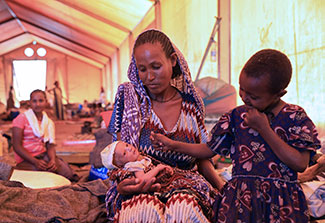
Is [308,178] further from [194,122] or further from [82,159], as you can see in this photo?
[82,159]

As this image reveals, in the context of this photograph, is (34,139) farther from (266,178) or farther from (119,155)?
(266,178)

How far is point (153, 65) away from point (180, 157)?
1.74 feet

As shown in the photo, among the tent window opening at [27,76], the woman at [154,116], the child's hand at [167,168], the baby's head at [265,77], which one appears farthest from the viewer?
the tent window opening at [27,76]

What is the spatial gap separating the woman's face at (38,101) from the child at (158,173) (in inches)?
88.1

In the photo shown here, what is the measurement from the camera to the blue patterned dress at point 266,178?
4.63 feet

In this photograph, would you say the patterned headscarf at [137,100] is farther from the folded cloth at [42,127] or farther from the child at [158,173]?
the folded cloth at [42,127]

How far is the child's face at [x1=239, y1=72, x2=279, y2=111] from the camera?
54.8 inches

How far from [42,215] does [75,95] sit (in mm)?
21986

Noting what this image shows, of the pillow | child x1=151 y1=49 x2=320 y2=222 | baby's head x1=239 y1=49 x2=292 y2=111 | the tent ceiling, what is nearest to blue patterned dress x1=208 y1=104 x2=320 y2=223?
child x1=151 y1=49 x2=320 y2=222

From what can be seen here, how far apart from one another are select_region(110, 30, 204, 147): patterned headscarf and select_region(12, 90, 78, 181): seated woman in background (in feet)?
6.65

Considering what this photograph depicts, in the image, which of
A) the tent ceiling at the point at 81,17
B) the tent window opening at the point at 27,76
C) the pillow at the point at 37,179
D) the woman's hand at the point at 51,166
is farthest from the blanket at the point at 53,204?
→ the tent window opening at the point at 27,76

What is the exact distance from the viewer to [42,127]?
3898 millimetres

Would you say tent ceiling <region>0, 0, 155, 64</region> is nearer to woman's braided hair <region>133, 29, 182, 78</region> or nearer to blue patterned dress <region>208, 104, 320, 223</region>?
woman's braided hair <region>133, 29, 182, 78</region>

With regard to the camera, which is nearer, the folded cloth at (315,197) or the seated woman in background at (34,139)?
the folded cloth at (315,197)
